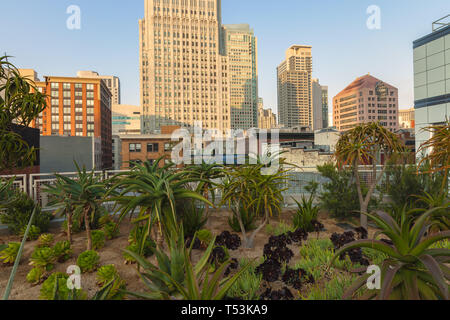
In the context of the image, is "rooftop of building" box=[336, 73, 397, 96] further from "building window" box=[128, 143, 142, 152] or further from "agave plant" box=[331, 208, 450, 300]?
"agave plant" box=[331, 208, 450, 300]

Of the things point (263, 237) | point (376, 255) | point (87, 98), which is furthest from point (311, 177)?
point (87, 98)

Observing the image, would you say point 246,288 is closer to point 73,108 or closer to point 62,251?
point 62,251

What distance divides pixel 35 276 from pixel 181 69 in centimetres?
13399

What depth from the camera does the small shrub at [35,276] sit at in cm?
434

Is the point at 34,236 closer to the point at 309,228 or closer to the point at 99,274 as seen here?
the point at 99,274

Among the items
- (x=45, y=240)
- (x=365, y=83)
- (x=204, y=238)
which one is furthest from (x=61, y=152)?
(x=365, y=83)

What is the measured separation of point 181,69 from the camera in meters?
126

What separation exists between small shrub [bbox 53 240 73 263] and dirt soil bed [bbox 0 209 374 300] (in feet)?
0.37

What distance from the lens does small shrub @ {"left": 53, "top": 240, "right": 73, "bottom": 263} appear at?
5039mm

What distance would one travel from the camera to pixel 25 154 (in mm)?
5352

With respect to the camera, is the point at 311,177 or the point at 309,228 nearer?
the point at 309,228

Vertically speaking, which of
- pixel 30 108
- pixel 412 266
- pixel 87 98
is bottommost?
pixel 412 266
